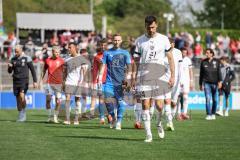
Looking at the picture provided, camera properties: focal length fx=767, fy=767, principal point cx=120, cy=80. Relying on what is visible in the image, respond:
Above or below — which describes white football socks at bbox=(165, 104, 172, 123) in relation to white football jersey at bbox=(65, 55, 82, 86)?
below

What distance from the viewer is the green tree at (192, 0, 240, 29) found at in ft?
236

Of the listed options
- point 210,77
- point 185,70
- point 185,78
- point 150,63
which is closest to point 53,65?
point 185,70

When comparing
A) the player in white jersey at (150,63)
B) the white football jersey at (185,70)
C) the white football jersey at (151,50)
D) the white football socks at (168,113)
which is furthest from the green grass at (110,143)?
the white football jersey at (185,70)

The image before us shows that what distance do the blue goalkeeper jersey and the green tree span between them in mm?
51952

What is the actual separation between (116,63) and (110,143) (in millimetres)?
4215

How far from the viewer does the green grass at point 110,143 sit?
1330 centimetres

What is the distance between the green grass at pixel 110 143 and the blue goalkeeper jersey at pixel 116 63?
126 centimetres

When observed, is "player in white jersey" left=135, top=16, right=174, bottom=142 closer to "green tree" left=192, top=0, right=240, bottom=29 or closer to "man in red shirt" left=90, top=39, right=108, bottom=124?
"man in red shirt" left=90, top=39, right=108, bottom=124

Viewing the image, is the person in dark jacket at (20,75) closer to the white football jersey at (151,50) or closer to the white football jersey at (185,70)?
the white football jersey at (185,70)

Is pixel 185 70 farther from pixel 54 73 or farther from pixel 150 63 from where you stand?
pixel 150 63

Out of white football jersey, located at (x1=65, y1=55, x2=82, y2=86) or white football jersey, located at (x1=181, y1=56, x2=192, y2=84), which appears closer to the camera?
white football jersey, located at (x1=65, y1=55, x2=82, y2=86)

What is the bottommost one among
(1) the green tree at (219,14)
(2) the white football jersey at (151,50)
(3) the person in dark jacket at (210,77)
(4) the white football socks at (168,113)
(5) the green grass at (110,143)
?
(5) the green grass at (110,143)

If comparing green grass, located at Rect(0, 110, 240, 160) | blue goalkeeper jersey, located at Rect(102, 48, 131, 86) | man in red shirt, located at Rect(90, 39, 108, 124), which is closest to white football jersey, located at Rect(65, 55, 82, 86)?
man in red shirt, located at Rect(90, 39, 108, 124)

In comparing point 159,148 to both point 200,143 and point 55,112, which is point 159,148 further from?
point 55,112
